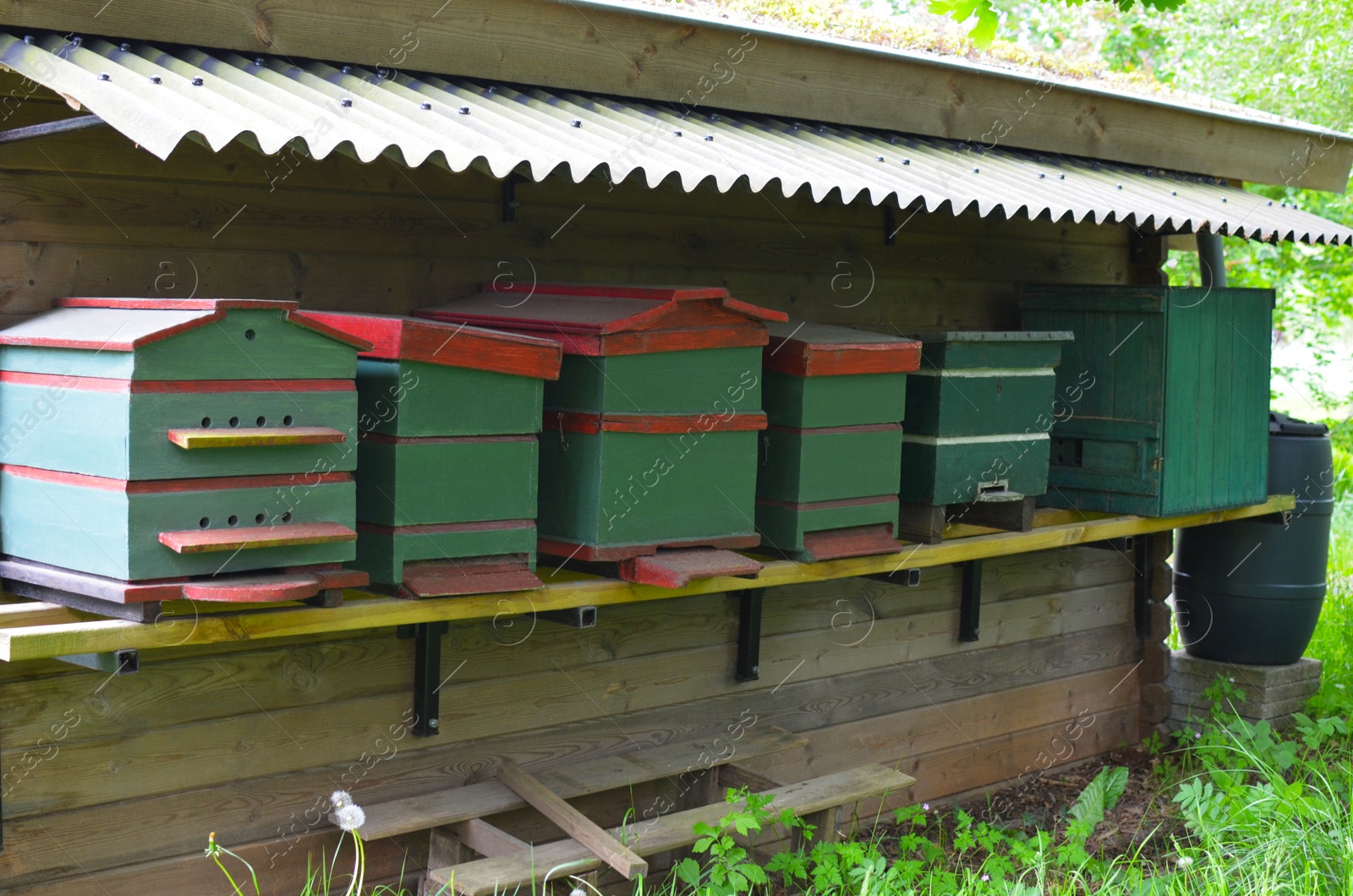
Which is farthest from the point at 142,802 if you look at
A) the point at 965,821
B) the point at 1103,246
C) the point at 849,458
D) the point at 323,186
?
the point at 1103,246

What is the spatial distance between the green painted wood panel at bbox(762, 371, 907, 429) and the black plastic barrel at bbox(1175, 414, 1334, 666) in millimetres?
3044

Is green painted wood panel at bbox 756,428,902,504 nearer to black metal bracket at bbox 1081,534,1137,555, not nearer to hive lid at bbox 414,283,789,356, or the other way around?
hive lid at bbox 414,283,789,356

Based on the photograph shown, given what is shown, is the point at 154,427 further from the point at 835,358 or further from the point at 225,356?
the point at 835,358

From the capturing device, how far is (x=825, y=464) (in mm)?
3686

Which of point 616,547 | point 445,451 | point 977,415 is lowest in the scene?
point 616,547

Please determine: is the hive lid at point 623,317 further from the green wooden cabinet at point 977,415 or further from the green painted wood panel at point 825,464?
the green wooden cabinet at point 977,415

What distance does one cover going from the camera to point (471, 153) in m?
2.78

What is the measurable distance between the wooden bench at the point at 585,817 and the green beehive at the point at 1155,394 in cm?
150

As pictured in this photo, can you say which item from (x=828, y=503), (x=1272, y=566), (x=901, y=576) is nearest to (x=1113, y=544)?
(x=1272, y=566)

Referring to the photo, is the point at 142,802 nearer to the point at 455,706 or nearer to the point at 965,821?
the point at 455,706

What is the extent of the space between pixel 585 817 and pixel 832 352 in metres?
1.45

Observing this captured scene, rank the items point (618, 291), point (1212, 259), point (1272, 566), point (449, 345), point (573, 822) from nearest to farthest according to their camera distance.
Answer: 1. point (449, 345)
2. point (618, 291)
3. point (573, 822)
4. point (1212, 259)
5. point (1272, 566)

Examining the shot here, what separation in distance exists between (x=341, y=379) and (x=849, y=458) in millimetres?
1556

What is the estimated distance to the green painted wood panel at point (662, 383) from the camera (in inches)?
125
